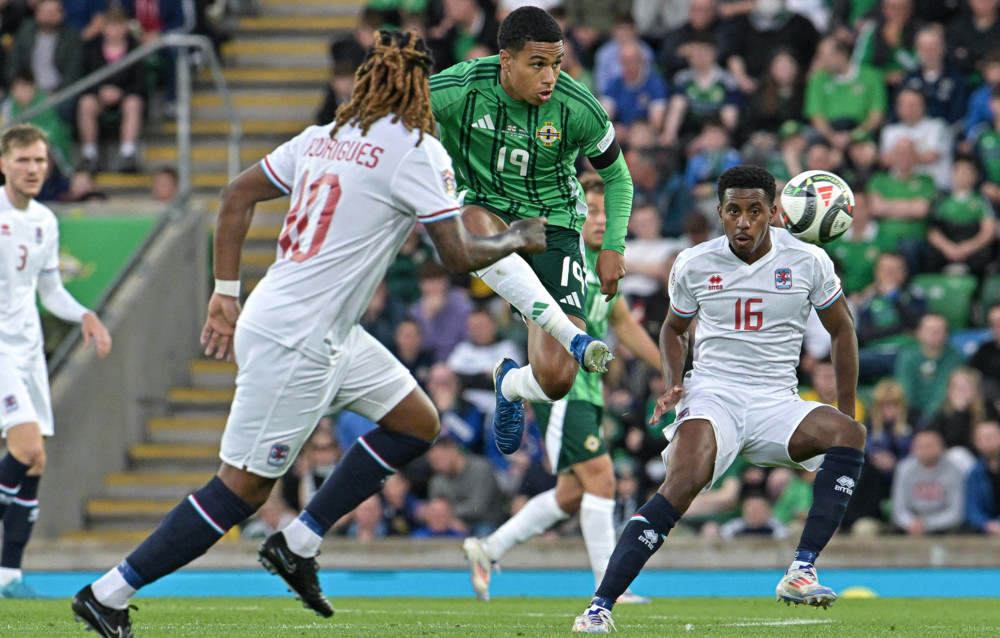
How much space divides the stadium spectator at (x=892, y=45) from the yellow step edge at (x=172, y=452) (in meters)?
7.80

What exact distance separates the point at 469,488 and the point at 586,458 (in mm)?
3391

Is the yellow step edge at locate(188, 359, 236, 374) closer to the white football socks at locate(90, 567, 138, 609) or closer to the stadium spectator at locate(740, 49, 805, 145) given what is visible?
the stadium spectator at locate(740, 49, 805, 145)

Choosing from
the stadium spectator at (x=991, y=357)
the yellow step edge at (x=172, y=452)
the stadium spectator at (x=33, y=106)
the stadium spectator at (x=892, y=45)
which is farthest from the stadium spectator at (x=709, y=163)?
the stadium spectator at (x=33, y=106)

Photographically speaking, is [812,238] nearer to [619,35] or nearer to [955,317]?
[955,317]

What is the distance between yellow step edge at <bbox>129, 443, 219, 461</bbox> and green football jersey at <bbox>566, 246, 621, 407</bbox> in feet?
19.4

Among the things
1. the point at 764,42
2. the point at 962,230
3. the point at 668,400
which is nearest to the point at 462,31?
the point at 764,42

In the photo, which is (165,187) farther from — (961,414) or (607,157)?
(607,157)

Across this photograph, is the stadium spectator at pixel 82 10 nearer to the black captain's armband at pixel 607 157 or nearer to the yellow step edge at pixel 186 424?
the yellow step edge at pixel 186 424

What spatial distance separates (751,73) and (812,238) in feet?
28.2

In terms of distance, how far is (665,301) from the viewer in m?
13.8

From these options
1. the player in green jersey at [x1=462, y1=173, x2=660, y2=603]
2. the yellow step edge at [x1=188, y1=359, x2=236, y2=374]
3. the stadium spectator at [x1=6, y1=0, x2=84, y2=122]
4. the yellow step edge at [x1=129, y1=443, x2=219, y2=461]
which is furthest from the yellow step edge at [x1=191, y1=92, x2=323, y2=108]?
the player in green jersey at [x1=462, y1=173, x2=660, y2=603]

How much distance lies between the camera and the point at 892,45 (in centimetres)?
1569

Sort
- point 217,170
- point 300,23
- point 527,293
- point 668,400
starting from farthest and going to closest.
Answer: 1. point 300,23
2. point 217,170
3. point 527,293
4. point 668,400

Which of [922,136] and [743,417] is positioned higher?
[922,136]
